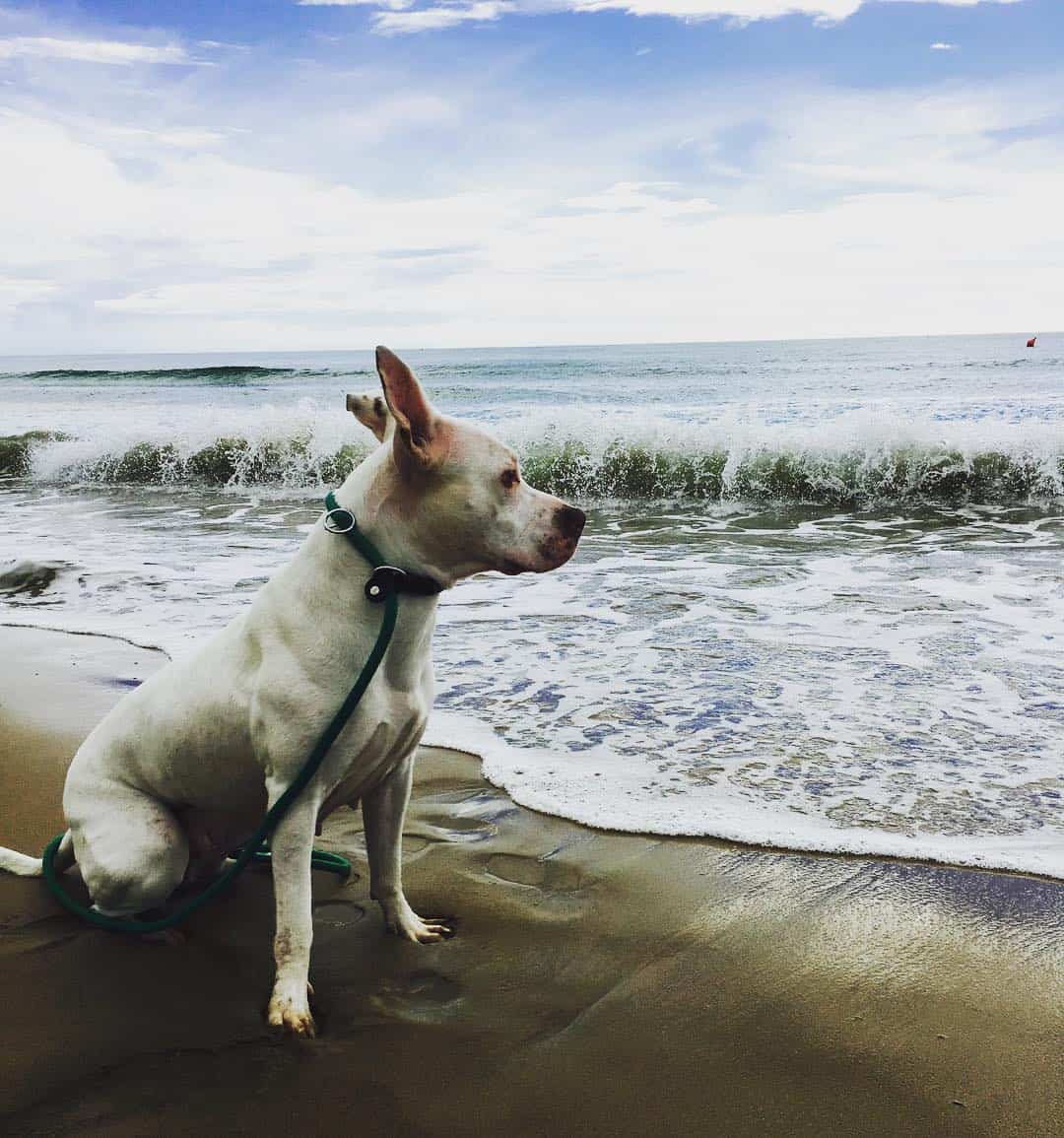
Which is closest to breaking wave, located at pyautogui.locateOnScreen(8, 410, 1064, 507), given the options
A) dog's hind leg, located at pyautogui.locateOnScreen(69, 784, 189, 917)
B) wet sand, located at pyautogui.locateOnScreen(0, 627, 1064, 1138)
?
wet sand, located at pyautogui.locateOnScreen(0, 627, 1064, 1138)

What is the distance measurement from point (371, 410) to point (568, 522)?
60 cm

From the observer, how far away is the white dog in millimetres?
2400

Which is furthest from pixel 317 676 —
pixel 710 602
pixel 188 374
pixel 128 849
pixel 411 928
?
pixel 188 374

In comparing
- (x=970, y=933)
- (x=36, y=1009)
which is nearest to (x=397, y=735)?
(x=36, y=1009)

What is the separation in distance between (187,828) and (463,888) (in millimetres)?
881

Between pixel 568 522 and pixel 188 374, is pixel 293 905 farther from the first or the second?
pixel 188 374

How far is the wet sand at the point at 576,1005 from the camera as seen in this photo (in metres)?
2.13

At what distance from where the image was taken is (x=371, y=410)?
262 cm

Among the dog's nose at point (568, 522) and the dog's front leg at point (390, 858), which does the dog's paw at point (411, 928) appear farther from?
the dog's nose at point (568, 522)

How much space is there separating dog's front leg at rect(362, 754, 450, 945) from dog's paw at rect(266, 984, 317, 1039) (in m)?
0.45

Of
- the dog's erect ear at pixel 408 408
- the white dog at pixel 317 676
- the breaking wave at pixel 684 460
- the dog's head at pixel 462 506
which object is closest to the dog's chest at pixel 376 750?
the white dog at pixel 317 676

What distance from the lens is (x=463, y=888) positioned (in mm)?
3182

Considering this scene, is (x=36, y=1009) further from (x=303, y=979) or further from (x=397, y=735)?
(x=397, y=735)

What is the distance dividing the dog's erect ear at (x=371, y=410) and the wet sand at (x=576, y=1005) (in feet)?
4.74
